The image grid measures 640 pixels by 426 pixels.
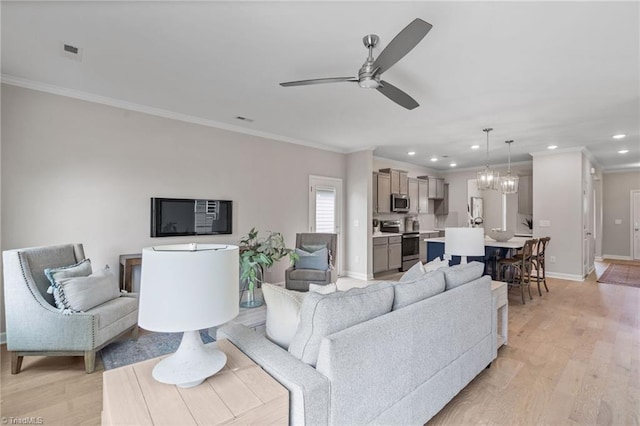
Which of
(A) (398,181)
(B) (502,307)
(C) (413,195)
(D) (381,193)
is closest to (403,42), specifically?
(B) (502,307)

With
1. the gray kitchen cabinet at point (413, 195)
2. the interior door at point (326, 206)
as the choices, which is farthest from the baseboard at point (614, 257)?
the interior door at point (326, 206)

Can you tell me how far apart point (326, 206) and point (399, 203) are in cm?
207

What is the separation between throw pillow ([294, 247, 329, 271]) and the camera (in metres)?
4.48

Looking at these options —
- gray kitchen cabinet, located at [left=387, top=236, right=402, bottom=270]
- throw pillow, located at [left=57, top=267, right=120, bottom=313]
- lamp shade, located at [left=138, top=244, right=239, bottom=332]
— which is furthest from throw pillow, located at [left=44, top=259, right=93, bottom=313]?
gray kitchen cabinet, located at [left=387, top=236, right=402, bottom=270]

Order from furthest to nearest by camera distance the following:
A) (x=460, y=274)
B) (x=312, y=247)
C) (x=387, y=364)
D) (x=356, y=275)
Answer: (x=356, y=275) → (x=312, y=247) → (x=460, y=274) → (x=387, y=364)

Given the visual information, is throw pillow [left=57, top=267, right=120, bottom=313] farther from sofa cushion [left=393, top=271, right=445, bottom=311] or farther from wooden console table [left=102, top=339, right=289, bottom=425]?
sofa cushion [left=393, top=271, right=445, bottom=311]

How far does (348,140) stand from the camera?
544 cm

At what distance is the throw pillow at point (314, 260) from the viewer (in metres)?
4.48

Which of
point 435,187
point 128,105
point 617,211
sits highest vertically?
point 128,105

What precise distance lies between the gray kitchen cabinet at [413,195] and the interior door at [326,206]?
7.48 ft

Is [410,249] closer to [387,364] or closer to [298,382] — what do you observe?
[387,364]

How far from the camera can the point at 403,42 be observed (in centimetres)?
183

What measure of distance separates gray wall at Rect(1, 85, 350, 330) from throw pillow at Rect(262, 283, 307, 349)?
289 cm

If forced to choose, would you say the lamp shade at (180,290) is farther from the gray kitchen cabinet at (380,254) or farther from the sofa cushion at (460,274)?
the gray kitchen cabinet at (380,254)
